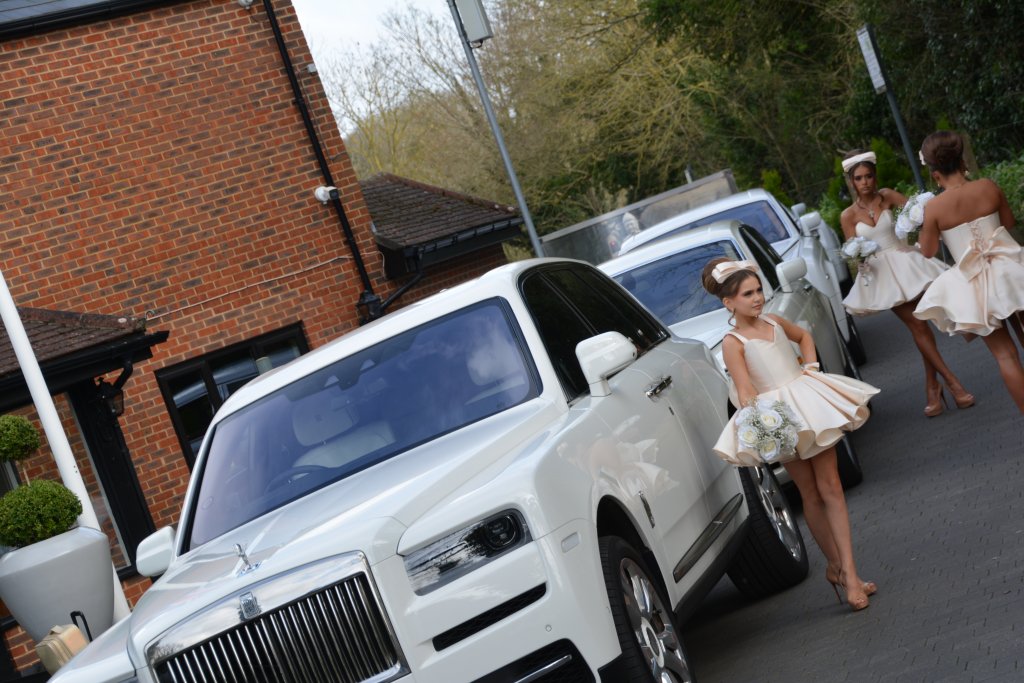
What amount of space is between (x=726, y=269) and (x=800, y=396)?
708 mm

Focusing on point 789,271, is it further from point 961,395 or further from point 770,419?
point 770,419

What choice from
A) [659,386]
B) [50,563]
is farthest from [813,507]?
[50,563]

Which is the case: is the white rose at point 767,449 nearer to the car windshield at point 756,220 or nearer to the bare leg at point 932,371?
the bare leg at point 932,371

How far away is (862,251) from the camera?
11.1m

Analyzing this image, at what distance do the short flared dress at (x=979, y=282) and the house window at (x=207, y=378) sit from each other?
10205 mm

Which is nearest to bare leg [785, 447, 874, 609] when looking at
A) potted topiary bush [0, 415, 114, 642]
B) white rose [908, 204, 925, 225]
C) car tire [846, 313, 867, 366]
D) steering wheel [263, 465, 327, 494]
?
steering wheel [263, 465, 327, 494]

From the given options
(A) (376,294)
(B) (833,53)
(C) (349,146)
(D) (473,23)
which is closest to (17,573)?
(A) (376,294)

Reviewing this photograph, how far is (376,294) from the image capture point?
1902 cm

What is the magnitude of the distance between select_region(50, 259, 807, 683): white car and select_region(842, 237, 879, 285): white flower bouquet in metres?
3.85

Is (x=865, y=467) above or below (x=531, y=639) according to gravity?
below

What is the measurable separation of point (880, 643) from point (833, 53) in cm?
2866

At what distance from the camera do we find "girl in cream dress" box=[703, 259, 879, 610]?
662 cm

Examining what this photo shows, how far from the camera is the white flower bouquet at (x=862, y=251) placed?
Result: 11086 millimetres

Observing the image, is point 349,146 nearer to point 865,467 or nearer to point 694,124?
point 694,124
